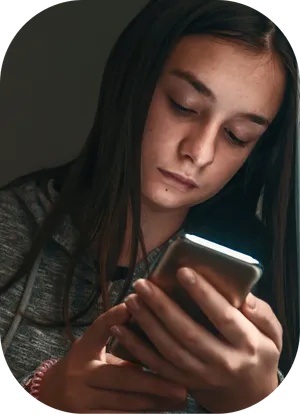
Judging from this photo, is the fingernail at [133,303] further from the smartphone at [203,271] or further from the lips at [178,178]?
the lips at [178,178]

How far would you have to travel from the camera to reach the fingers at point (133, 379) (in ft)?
2.03

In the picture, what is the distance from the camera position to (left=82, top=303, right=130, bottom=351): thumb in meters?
0.61

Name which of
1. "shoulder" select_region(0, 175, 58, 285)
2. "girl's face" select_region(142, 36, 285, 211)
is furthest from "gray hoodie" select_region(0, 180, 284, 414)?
"girl's face" select_region(142, 36, 285, 211)

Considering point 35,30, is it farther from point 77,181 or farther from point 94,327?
point 94,327

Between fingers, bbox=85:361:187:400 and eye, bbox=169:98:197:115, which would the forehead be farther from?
fingers, bbox=85:361:187:400

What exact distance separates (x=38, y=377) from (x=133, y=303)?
0.45ft

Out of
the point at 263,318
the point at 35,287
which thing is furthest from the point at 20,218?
the point at 263,318

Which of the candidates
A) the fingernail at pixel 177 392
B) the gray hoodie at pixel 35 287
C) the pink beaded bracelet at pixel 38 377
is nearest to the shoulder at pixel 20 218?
the gray hoodie at pixel 35 287

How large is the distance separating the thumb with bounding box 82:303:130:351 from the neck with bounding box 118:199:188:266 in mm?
51

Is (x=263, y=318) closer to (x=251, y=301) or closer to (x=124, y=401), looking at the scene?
(x=251, y=301)

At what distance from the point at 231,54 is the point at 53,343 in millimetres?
360

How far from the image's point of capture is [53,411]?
0.64 metres

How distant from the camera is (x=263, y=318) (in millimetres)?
626

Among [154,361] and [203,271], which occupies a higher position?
[203,271]
